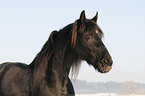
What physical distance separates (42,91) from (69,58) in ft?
3.11

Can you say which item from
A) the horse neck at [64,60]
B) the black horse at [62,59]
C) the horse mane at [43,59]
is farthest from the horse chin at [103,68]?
the horse mane at [43,59]

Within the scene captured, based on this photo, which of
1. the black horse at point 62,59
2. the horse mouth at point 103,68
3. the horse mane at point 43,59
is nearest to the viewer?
the horse mouth at point 103,68

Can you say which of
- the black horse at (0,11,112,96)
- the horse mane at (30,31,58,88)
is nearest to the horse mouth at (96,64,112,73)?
the black horse at (0,11,112,96)

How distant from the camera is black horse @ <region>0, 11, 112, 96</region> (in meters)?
5.52

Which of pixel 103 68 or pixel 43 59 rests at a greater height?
pixel 43 59

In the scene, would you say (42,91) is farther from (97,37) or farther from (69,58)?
(97,37)

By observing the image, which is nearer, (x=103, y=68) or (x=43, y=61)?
(x=103, y=68)

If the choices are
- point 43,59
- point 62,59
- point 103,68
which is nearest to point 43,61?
point 43,59

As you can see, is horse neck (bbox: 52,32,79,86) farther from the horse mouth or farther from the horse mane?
the horse mouth

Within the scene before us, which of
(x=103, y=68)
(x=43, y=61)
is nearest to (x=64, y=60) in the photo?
(x=43, y=61)

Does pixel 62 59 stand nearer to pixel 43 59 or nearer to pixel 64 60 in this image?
pixel 64 60

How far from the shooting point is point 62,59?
229 inches

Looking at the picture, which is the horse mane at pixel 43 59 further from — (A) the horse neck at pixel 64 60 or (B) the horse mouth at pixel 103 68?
(B) the horse mouth at pixel 103 68

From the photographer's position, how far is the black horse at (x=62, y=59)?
552 cm
